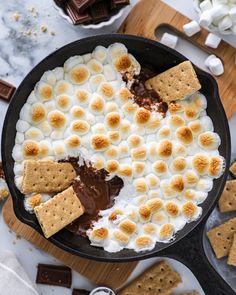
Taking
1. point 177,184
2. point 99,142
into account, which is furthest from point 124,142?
point 177,184

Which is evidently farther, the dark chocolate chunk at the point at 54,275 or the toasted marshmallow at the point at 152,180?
the dark chocolate chunk at the point at 54,275

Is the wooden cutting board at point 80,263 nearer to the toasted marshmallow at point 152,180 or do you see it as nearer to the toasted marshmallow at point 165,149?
the toasted marshmallow at point 152,180

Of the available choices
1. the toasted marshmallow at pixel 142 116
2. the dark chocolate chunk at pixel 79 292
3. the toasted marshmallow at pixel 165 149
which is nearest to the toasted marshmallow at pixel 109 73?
the toasted marshmallow at pixel 142 116

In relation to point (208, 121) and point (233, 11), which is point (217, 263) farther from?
point (233, 11)

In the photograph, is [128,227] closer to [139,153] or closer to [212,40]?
[139,153]

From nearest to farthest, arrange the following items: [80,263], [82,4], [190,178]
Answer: [82,4], [190,178], [80,263]

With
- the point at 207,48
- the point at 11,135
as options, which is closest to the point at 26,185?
the point at 11,135

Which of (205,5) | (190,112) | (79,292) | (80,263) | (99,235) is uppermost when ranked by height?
(205,5)
